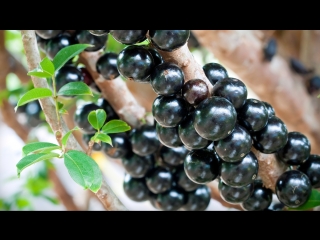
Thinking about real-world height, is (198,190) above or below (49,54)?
below

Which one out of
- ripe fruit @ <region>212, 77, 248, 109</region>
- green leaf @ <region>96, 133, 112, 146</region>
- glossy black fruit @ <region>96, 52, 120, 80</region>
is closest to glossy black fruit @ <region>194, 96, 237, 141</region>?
ripe fruit @ <region>212, 77, 248, 109</region>

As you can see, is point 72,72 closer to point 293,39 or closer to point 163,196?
point 163,196

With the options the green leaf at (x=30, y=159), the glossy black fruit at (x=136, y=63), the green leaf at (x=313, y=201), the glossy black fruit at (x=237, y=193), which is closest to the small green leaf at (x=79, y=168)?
the green leaf at (x=30, y=159)

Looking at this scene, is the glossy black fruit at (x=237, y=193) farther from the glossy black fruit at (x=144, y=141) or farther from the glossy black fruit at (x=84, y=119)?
the glossy black fruit at (x=84, y=119)

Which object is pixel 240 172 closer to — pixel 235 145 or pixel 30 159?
pixel 235 145

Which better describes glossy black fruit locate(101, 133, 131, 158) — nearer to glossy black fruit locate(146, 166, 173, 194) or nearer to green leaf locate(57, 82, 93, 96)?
glossy black fruit locate(146, 166, 173, 194)
